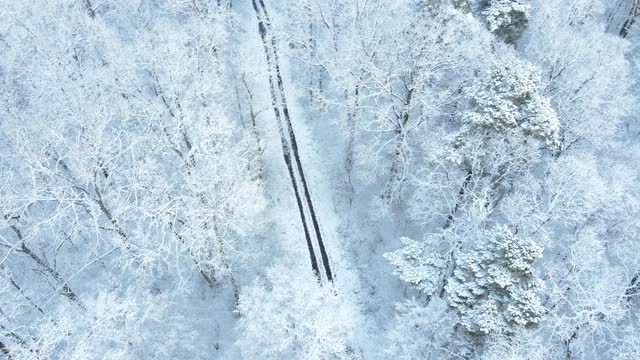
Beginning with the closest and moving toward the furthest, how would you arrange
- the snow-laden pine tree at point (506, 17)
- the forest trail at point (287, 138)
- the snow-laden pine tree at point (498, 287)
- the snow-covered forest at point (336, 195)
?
the snow-laden pine tree at point (498, 287)
the snow-covered forest at point (336, 195)
the snow-laden pine tree at point (506, 17)
the forest trail at point (287, 138)

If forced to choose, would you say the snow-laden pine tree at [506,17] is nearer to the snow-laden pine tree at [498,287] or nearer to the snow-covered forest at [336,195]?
the snow-covered forest at [336,195]

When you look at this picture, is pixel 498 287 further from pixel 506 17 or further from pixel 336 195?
pixel 506 17

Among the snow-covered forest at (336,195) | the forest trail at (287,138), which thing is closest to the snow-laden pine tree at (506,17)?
the snow-covered forest at (336,195)

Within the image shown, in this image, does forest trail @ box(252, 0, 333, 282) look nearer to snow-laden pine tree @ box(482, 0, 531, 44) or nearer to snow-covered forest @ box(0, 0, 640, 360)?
snow-covered forest @ box(0, 0, 640, 360)

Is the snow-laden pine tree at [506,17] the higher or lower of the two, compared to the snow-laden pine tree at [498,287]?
higher

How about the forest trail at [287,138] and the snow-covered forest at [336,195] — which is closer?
the snow-covered forest at [336,195]

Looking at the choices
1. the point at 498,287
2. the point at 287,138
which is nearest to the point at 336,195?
the point at 287,138
